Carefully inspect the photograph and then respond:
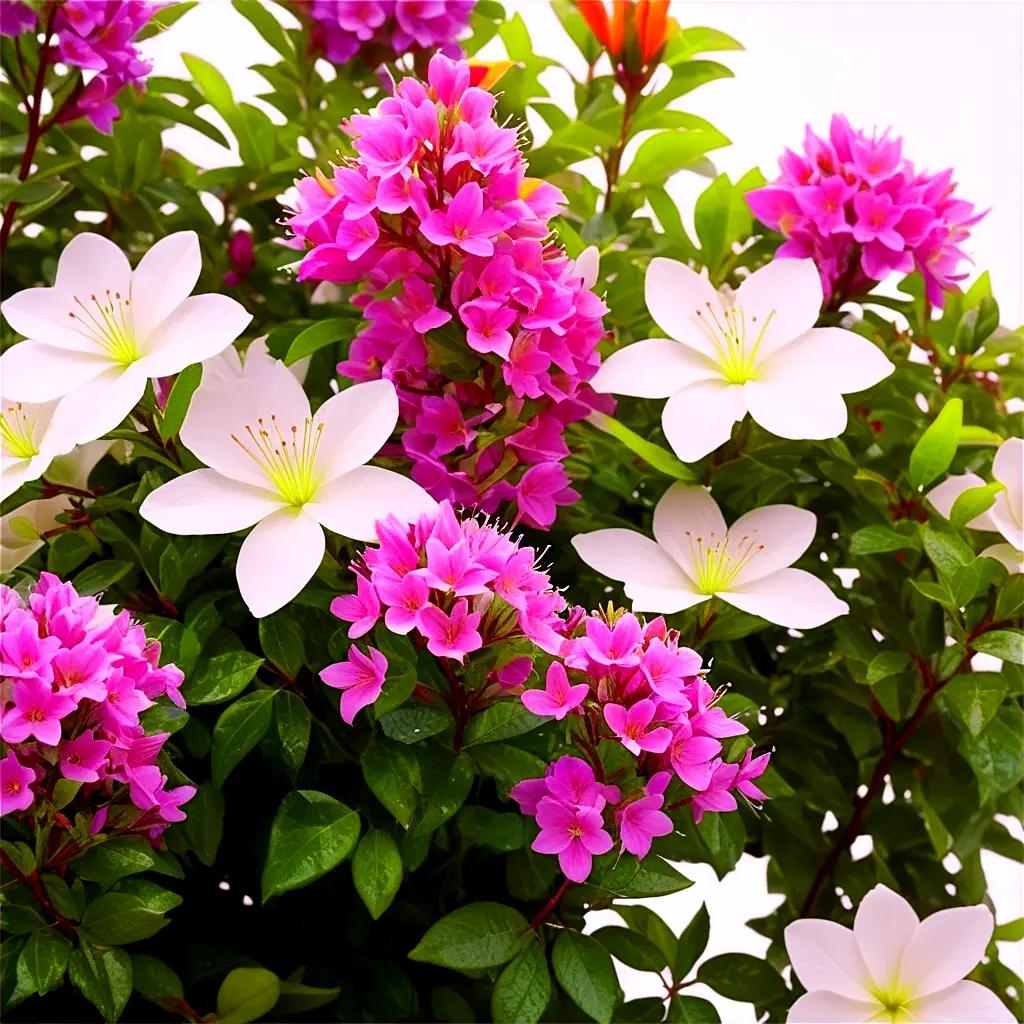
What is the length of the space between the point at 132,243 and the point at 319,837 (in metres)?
0.53

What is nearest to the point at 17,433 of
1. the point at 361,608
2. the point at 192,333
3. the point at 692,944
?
the point at 192,333

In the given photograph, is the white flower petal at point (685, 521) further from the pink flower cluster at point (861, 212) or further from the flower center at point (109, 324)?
the flower center at point (109, 324)

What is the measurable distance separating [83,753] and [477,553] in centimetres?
18

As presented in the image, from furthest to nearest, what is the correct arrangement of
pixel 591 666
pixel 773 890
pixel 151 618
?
pixel 773 890 → pixel 151 618 → pixel 591 666

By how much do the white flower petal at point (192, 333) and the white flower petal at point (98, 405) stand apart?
10 mm

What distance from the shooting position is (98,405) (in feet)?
2.07

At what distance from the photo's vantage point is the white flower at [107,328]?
0.63 meters

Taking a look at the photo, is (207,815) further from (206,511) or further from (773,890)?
(773,890)

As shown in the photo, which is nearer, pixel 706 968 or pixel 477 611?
pixel 477 611

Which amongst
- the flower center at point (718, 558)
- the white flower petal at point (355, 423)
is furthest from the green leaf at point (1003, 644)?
the white flower petal at point (355, 423)

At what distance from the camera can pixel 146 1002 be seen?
0.73m

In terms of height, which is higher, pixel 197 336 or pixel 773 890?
pixel 197 336

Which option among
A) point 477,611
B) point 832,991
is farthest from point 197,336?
point 832,991

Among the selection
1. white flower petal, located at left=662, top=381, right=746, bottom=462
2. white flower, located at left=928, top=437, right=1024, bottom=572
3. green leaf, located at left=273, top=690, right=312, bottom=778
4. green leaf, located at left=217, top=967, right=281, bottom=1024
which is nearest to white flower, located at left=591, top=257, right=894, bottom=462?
white flower petal, located at left=662, top=381, right=746, bottom=462
